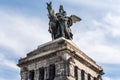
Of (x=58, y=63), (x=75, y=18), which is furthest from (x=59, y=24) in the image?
(x=58, y=63)

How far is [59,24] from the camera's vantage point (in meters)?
42.1

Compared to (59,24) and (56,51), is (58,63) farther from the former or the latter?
(59,24)

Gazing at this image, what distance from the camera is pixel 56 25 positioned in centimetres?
4222

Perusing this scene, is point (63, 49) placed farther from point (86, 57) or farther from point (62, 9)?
point (62, 9)

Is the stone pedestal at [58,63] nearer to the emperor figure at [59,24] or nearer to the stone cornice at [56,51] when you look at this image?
the stone cornice at [56,51]

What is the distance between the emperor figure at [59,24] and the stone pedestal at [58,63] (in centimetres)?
179

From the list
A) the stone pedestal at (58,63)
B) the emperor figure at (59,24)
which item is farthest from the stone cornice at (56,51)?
the emperor figure at (59,24)

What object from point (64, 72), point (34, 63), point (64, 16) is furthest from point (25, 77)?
point (64, 16)

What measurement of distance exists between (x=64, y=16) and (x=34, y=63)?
6263 millimetres

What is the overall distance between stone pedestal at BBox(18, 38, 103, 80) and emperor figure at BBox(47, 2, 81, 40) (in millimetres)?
1787

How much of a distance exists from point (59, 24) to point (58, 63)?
5.90m

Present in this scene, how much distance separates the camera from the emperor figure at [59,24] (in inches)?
1644

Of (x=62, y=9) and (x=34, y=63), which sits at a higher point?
(x=62, y=9)

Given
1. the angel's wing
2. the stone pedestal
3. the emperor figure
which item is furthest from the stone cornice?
the angel's wing
